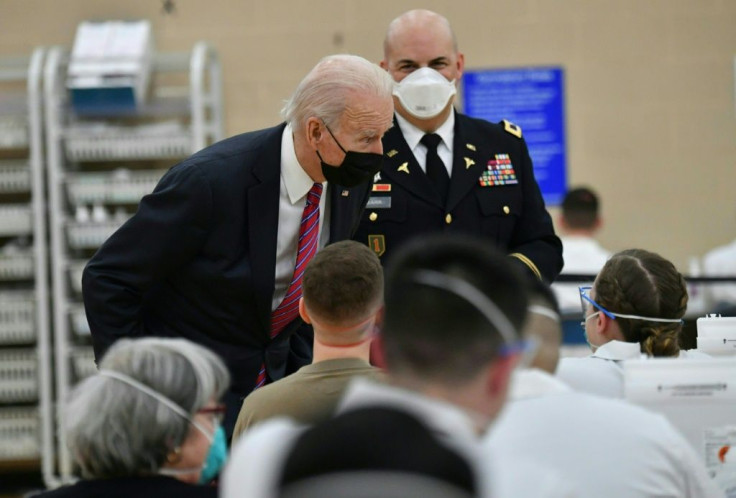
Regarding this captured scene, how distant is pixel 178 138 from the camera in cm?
576

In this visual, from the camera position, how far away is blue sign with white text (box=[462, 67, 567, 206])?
228 inches

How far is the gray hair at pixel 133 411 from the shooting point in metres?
1.57

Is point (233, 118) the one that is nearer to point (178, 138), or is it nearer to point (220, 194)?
point (178, 138)

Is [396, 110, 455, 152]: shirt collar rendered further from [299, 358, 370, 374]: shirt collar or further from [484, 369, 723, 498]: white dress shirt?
[484, 369, 723, 498]: white dress shirt

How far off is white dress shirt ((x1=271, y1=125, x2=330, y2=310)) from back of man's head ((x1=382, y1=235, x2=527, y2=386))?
156 cm

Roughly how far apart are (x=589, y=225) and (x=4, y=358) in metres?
2.98

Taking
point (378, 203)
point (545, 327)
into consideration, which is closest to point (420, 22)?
point (378, 203)

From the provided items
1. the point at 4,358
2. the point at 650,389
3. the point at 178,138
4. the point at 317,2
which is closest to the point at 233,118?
the point at 178,138

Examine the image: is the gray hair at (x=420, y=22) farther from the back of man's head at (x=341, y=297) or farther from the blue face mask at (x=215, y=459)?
the blue face mask at (x=215, y=459)

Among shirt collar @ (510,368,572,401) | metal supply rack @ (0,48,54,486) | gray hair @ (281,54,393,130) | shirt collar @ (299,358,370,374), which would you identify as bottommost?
metal supply rack @ (0,48,54,486)

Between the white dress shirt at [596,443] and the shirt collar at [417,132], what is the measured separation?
1.58 metres

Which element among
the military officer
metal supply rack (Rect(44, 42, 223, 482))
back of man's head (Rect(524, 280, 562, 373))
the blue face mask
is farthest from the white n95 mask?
metal supply rack (Rect(44, 42, 223, 482))

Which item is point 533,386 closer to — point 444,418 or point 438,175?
point 444,418

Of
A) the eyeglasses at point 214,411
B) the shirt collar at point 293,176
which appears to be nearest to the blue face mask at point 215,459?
the eyeglasses at point 214,411
